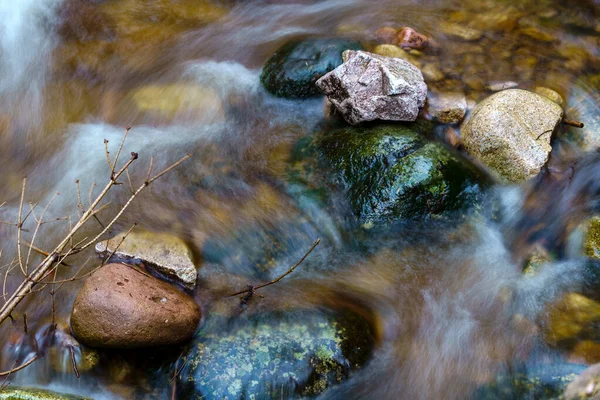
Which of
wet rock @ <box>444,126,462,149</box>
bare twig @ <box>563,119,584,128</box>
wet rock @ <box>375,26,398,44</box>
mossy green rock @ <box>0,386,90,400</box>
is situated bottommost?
mossy green rock @ <box>0,386,90,400</box>

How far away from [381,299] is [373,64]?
2396 millimetres

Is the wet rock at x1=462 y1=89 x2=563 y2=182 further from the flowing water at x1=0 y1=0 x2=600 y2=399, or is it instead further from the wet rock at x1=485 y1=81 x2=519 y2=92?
the wet rock at x1=485 y1=81 x2=519 y2=92

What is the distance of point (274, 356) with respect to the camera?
3.81 m

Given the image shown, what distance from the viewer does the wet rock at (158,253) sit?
170 inches

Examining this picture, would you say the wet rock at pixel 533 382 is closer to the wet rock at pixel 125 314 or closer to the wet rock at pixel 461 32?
the wet rock at pixel 125 314

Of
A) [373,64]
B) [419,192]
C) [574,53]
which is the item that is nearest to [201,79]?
[373,64]

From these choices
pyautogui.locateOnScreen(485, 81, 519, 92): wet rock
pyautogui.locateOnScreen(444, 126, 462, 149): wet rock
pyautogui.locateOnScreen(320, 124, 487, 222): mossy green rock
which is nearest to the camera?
pyautogui.locateOnScreen(320, 124, 487, 222): mossy green rock

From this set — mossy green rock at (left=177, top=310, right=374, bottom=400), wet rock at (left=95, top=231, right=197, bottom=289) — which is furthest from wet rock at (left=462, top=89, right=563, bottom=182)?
wet rock at (left=95, top=231, right=197, bottom=289)

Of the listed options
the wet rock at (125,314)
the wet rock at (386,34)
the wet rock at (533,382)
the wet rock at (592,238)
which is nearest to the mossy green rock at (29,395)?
the wet rock at (125,314)

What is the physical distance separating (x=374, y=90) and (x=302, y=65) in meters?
1.10

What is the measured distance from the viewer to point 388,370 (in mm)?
4055

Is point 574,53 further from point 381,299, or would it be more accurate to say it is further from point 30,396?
point 30,396

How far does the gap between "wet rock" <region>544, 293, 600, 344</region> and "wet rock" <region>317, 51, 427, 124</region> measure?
2.29m

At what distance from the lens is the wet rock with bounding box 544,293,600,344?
160 inches
